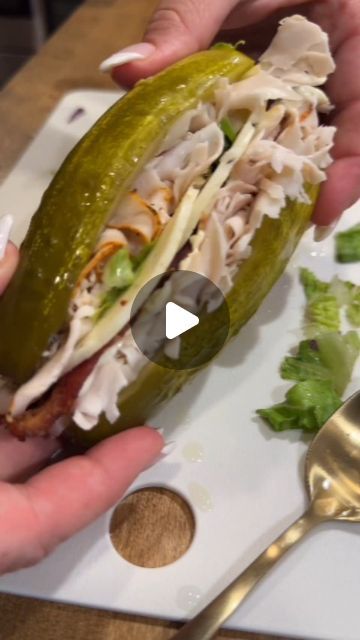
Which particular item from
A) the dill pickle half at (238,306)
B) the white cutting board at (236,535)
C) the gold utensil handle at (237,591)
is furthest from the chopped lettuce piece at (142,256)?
the gold utensil handle at (237,591)

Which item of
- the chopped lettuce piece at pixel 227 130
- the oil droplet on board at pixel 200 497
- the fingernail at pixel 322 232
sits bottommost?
the oil droplet on board at pixel 200 497

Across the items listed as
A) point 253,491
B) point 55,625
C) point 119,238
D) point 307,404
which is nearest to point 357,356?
point 307,404

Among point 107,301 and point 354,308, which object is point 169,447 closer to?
point 107,301

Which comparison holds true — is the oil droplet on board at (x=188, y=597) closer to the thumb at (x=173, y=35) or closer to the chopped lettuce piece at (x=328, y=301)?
the chopped lettuce piece at (x=328, y=301)

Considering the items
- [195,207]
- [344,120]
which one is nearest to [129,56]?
[195,207]

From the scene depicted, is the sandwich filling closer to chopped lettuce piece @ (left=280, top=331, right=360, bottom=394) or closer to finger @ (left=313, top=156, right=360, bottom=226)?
finger @ (left=313, top=156, right=360, bottom=226)

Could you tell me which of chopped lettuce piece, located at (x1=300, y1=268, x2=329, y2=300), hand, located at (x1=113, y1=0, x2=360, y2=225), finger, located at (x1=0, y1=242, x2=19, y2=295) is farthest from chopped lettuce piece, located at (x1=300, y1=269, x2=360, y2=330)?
finger, located at (x1=0, y1=242, x2=19, y2=295)
